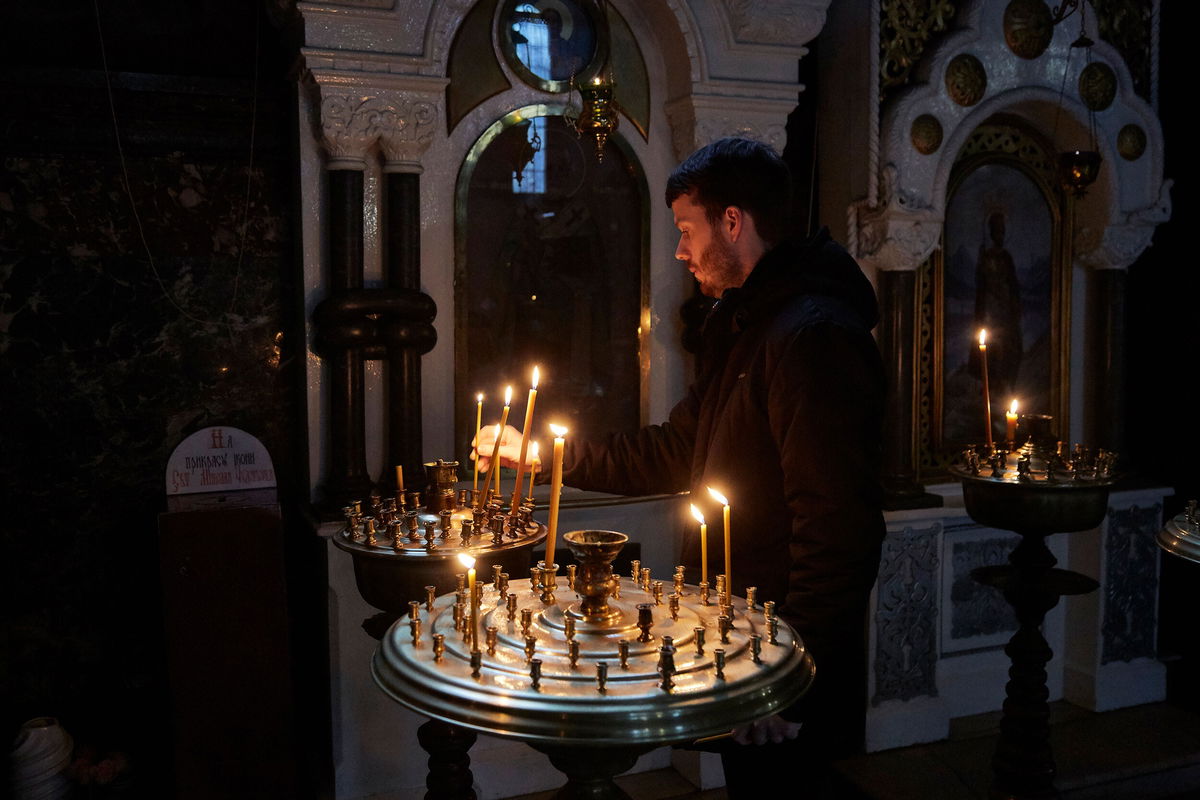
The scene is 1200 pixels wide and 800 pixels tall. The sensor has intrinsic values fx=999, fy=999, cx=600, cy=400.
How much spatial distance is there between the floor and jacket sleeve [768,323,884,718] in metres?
2.21

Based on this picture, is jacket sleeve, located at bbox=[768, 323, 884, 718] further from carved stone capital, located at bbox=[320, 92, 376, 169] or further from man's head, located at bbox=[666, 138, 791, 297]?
carved stone capital, located at bbox=[320, 92, 376, 169]

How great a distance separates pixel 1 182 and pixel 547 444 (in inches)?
85.1

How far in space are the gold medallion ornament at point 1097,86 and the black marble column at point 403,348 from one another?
10.1ft

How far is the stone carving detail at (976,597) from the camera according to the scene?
4.71 m

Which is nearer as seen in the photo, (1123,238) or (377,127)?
(377,127)

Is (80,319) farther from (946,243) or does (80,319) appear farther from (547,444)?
(946,243)

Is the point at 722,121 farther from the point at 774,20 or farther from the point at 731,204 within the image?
the point at 731,204

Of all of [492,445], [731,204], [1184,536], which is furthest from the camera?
[492,445]

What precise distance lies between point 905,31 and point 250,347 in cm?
303

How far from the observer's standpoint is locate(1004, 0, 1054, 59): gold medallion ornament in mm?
4438

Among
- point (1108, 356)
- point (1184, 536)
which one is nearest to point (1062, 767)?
point (1108, 356)

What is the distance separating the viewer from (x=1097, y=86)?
4.59 metres

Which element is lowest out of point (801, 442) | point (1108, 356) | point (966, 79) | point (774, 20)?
point (801, 442)

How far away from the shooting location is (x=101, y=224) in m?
3.57
